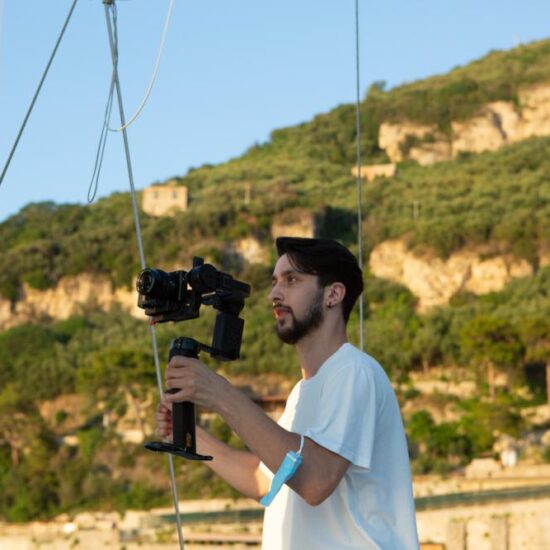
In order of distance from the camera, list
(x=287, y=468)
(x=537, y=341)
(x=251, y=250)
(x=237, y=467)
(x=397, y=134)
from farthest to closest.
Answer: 1. (x=397, y=134)
2. (x=251, y=250)
3. (x=537, y=341)
4. (x=237, y=467)
5. (x=287, y=468)

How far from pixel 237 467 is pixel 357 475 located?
1.63 feet

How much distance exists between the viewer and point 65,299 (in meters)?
53.8

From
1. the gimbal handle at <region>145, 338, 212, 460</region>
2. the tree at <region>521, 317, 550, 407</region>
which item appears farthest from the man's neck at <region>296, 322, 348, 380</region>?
the tree at <region>521, 317, 550, 407</region>

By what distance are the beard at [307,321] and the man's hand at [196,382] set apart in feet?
0.80

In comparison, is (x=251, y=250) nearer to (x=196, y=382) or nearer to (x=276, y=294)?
(x=276, y=294)

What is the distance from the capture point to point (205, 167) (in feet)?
255

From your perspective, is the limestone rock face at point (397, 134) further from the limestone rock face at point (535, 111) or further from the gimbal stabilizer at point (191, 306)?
the gimbal stabilizer at point (191, 306)

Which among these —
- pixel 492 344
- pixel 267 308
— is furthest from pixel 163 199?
pixel 492 344

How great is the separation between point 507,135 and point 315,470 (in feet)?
231

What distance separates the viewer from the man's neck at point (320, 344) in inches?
101

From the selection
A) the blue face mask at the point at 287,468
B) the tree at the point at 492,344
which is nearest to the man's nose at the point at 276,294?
the blue face mask at the point at 287,468

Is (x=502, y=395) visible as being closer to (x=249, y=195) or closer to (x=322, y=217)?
(x=322, y=217)

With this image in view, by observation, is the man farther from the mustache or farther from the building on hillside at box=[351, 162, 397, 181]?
the building on hillside at box=[351, 162, 397, 181]

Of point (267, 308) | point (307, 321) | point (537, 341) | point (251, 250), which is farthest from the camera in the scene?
point (251, 250)
